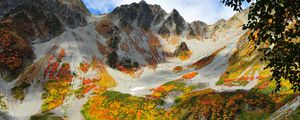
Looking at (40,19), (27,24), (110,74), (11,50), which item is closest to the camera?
(11,50)

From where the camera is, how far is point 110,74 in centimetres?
11319

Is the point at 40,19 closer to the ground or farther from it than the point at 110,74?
farther from it

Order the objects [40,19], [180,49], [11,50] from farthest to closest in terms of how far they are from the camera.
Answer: [180,49], [40,19], [11,50]

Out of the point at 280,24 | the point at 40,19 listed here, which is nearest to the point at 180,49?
the point at 40,19

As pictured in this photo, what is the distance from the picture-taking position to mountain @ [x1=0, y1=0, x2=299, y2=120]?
53.3 metres

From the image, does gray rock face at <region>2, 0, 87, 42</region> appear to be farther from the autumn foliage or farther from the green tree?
the green tree

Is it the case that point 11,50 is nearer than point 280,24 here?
No

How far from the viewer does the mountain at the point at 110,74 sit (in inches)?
2098

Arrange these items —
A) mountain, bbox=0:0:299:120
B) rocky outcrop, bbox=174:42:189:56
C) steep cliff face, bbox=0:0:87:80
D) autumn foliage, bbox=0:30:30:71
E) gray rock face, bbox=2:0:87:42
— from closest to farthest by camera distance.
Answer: mountain, bbox=0:0:299:120 → autumn foliage, bbox=0:30:30:71 → steep cliff face, bbox=0:0:87:80 → gray rock face, bbox=2:0:87:42 → rocky outcrop, bbox=174:42:189:56

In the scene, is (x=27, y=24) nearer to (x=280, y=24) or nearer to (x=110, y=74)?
(x=110, y=74)

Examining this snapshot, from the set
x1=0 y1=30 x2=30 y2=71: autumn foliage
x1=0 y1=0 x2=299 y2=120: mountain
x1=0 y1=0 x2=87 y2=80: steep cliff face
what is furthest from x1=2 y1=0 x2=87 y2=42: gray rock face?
x1=0 y1=30 x2=30 y2=71: autumn foliage

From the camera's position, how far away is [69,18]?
512 ft

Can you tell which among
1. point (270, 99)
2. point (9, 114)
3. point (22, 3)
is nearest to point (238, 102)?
point (270, 99)

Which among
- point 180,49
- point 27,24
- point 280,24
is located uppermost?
point 27,24
